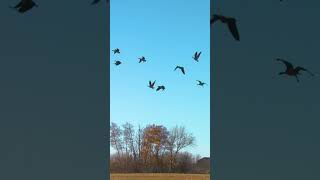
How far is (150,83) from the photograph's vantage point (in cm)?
881

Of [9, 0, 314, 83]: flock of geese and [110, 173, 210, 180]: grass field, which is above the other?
[9, 0, 314, 83]: flock of geese

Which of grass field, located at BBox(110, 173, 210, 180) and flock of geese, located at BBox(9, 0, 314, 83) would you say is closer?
flock of geese, located at BBox(9, 0, 314, 83)
